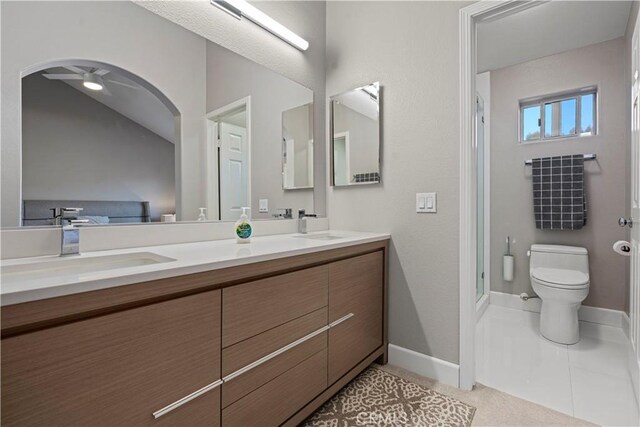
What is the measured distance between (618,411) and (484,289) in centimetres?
164

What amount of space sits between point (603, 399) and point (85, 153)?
2.71 meters

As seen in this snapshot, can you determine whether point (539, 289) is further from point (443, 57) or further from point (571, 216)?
point (443, 57)

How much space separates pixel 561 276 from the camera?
2318mm

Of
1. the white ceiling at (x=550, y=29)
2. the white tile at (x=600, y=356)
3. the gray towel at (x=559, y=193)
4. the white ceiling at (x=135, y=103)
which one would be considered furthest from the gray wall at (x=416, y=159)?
the gray towel at (x=559, y=193)

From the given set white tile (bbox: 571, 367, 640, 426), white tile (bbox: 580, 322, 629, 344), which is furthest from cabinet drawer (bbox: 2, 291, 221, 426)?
white tile (bbox: 580, 322, 629, 344)

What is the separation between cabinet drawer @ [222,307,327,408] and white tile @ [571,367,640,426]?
1.33 meters

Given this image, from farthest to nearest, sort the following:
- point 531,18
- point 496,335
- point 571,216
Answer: point 571,216 < point 496,335 < point 531,18

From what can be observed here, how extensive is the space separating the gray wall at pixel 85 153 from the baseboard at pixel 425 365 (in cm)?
157

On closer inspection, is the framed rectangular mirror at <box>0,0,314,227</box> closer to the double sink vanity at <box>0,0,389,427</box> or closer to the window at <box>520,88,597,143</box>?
the double sink vanity at <box>0,0,389,427</box>

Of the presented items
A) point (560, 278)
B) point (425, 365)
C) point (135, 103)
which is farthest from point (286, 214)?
point (560, 278)

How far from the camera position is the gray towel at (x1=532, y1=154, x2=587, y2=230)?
8.41 feet

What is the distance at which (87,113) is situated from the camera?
1195 millimetres

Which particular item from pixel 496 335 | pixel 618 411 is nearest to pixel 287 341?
pixel 618 411

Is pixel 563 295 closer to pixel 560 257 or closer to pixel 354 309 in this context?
pixel 560 257
